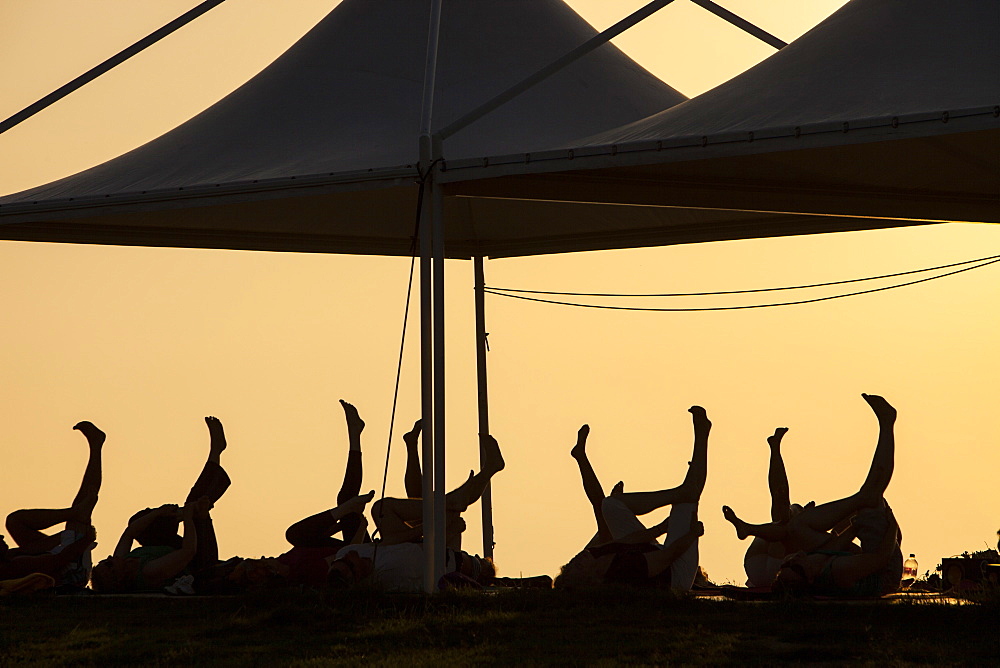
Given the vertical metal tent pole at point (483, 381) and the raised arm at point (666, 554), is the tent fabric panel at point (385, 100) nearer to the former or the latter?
the vertical metal tent pole at point (483, 381)

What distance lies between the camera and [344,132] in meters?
8.87

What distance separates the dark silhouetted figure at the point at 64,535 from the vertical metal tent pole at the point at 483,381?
11.4 ft

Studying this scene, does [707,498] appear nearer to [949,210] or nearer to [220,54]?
[949,210]

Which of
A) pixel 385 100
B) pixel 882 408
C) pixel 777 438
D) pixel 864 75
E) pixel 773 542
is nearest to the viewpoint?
pixel 864 75

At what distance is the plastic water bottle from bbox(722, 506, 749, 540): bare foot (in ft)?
3.17

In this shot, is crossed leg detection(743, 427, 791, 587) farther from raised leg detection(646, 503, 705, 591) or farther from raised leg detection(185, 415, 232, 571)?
raised leg detection(185, 415, 232, 571)

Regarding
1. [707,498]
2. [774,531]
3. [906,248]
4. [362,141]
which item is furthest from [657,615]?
[906,248]

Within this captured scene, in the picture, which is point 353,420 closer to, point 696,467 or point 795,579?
point 696,467

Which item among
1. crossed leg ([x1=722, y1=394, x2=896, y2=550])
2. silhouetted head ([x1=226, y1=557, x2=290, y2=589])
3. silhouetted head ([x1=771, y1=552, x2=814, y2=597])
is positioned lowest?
silhouetted head ([x1=771, y1=552, x2=814, y2=597])

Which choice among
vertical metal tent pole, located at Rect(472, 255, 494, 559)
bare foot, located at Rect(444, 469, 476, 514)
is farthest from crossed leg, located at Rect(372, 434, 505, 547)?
vertical metal tent pole, located at Rect(472, 255, 494, 559)

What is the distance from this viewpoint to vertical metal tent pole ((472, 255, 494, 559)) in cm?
1100

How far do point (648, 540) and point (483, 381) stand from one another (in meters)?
3.75

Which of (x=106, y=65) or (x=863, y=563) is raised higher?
(x=106, y=65)

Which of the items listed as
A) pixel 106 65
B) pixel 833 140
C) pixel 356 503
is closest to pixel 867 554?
pixel 833 140
